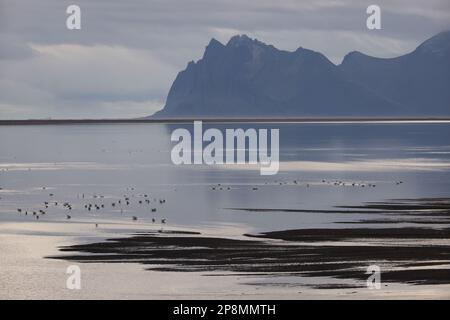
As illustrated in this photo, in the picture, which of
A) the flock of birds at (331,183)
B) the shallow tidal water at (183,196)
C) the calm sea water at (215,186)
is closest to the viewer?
the shallow tidal water at (183,196)

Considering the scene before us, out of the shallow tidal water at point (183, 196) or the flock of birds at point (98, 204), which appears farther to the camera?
the flock of birds at point (98, 204)

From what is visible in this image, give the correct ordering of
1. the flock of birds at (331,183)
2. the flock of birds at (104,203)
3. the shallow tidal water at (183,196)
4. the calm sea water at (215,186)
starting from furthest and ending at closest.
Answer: the flock of birds at (331,183) < the flock of birds at (104,203) < the calm sea water at (215,186) < the shallow tidal water at (183,196)

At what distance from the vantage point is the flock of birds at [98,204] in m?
58.3

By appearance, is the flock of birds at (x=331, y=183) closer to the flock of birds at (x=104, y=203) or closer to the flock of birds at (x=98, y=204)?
the flock of birds at (x=104, y=203)

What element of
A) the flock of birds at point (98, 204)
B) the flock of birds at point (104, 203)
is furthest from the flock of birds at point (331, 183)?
the flock of birds at point (98, 204)

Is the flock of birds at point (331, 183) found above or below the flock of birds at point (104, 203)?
above

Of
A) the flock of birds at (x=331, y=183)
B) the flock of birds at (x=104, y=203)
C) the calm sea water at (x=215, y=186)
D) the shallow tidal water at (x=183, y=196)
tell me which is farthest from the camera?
the flock of birds at (x=331, y=183)

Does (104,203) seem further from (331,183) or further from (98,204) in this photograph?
(331,183)

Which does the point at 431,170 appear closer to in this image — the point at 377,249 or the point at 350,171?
the point at 350,171

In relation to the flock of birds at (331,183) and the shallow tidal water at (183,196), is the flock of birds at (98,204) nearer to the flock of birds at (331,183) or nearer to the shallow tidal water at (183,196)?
the shallow tidal water at (183,196)

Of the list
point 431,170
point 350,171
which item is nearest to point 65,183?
point 350,171

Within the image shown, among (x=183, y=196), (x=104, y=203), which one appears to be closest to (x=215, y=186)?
(x=183, y=196)

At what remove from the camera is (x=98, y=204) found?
62.8 meters
